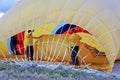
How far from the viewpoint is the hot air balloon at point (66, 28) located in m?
5.98

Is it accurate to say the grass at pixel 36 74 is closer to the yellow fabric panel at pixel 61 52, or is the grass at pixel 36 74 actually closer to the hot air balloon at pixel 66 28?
the hot air balloon at pixel 66 28

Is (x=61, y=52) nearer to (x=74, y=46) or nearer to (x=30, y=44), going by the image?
(x=74, y=46)

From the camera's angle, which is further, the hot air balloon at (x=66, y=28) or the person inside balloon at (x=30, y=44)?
the person inside balloon at (x=30, y=44)

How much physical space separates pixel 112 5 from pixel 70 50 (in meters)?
1.32

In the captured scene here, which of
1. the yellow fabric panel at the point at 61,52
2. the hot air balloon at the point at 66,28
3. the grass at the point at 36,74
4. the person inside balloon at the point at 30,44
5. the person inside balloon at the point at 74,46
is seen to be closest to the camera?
the grass at the point at 36,74

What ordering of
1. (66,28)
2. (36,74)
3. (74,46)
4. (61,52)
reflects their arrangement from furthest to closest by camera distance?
(66,28)
(61,52)
(74,46)
(36,74)

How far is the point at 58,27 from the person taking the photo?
669 centimetres

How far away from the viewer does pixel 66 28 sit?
662cm

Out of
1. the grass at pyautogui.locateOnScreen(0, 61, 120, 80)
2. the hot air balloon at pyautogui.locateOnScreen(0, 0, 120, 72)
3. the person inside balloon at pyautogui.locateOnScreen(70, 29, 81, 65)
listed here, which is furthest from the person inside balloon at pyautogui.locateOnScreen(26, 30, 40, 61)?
the grass at pyautogui.locateOnScreen(0, 61, 120, 80)

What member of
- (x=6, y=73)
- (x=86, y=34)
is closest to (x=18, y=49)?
(x=86, y=34)

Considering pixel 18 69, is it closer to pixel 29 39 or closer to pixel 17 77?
pixel 17 77

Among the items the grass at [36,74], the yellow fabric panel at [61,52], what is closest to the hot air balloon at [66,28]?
the yellow fabric panel at [61,52]

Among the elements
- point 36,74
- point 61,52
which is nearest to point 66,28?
point 61,52

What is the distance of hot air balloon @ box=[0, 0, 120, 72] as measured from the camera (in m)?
5.98
